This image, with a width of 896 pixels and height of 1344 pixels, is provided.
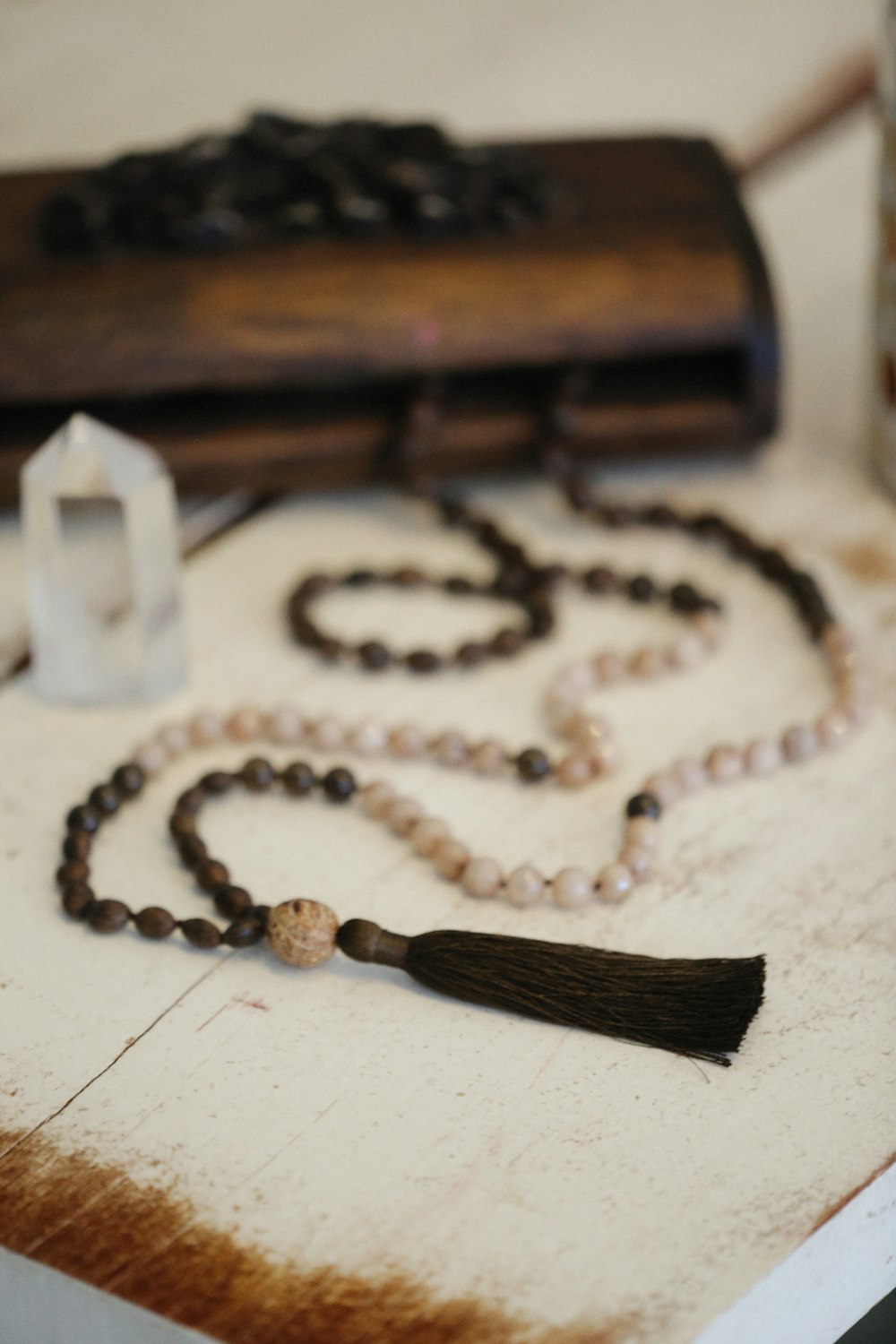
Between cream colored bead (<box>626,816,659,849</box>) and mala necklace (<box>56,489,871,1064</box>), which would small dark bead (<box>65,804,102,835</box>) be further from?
cream colored bead (<box>626,816,659,849</box>)

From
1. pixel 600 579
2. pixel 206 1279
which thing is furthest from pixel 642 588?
pixel 206 1279

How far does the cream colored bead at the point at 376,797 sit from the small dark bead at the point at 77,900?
156 mm

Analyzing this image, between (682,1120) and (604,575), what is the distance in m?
0.44

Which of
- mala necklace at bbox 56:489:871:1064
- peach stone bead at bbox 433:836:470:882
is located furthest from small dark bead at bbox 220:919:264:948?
peach stone bead at bbox 433:836:470:882

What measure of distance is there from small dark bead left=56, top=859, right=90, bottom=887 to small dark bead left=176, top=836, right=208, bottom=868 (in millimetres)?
48

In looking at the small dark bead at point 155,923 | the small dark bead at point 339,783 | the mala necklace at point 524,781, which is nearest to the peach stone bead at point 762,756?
the mala necklace at point 524,781

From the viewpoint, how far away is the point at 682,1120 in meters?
0.58

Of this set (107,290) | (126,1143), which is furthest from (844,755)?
(107,290)

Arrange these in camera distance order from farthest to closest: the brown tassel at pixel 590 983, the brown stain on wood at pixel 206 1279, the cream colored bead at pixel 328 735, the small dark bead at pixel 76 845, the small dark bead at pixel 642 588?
1. the small dark bead at pixel 642 588
2. the cream colored bead at pixel 328 735
3. the small dark bead at pixel 76 845
4. the brown tassel at pixel 590 983
5. the brown stain on wood at pixel 206 1279

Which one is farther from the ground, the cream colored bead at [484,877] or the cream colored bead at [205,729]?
the cream colored bead at [484,877]

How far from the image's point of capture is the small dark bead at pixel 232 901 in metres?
0.68

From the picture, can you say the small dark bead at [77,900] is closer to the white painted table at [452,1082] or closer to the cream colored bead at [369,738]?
the white painted table at [452,1082]

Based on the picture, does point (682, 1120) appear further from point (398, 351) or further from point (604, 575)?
point (398, 351)

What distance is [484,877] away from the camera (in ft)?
2.31
